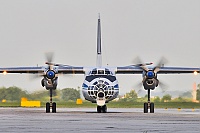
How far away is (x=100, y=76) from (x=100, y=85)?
1263 mm

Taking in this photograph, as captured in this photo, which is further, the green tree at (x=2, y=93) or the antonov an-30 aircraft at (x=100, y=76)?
the green tree at (x=2, y=93)

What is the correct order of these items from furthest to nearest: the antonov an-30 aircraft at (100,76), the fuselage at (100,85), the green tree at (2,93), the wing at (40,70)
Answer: the green tree at (2,93) < the wing at (40,70) < the antonov an-30 aircraft at (100,76) < the fuselage at (100,85)

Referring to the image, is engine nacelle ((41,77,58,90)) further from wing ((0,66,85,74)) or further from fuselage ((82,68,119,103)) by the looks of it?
fuselage ((82,68,119,103))

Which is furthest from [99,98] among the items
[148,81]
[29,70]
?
[29,70]

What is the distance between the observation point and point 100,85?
38.0 meters

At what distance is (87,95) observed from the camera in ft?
127

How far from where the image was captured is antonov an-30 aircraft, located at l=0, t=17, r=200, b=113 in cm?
3816

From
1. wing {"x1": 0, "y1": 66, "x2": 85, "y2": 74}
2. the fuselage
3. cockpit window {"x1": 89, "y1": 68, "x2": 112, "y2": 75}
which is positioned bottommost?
the fuselage

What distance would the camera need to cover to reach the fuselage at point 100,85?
3797 centimetres

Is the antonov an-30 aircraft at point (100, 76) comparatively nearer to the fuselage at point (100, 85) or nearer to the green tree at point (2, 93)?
the fuselage at point (100, 85)

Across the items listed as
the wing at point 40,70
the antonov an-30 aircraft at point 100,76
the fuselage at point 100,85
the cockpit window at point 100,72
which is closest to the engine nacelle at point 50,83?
the antonov an-30 aircraft at point 100,76

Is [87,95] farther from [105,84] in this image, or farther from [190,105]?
[190,105]

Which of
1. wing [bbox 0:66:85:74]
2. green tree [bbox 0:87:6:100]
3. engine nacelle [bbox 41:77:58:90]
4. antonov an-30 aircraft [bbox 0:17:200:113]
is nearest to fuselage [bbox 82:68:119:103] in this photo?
antonov an-30 aircraft [bbox 0:17:200:113]

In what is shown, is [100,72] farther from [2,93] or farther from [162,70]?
[2,93]
